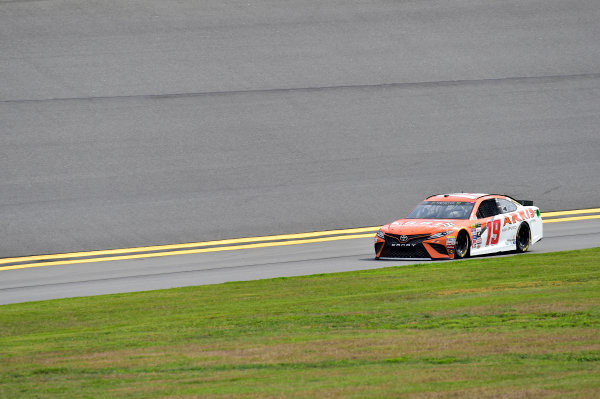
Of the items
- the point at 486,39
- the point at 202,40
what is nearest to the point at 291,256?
the point at 202,40

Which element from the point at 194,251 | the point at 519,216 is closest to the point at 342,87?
the point at 194,251

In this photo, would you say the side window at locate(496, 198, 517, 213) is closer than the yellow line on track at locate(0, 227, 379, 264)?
Yes

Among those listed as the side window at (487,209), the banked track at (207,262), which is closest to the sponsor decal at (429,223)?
the banked track at (207,262)

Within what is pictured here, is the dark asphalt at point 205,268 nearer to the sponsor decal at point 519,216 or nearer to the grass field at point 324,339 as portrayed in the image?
the sponsor decal at point 519,216

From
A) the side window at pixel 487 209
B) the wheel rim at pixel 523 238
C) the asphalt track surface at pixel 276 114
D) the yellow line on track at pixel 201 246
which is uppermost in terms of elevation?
the asphalt track surface at pixel 276 114

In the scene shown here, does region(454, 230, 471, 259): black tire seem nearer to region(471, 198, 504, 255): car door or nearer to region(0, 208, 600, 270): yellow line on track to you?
region(471, 198, 504, 255): car door

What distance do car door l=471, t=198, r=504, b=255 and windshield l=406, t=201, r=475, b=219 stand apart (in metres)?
0.25

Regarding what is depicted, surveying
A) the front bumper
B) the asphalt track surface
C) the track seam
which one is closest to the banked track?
the front bumper

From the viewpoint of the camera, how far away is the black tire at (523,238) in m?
20.7

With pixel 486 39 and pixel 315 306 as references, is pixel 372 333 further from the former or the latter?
pixel 486 39

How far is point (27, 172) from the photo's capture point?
91.4 feet

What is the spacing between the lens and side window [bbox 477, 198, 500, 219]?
20312mm

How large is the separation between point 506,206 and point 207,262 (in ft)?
20.7

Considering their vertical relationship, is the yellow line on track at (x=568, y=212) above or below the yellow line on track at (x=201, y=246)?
below
